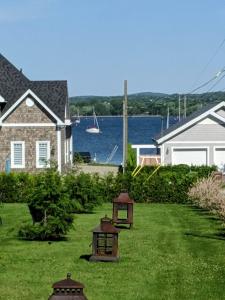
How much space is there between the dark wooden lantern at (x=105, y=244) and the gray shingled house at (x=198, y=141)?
90.3 feet

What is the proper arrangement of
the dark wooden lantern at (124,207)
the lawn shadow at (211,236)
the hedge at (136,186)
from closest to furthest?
the lawn shadow at (211,236), the dark wooden lantern at (124,207), the hedge at (136,186)

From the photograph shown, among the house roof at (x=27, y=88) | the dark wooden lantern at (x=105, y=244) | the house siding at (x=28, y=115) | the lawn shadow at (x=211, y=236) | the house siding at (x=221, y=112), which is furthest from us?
the house roof at (x=27, y=88)

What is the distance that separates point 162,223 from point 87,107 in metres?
159

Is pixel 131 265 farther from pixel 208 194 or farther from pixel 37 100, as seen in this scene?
pixel 37 100

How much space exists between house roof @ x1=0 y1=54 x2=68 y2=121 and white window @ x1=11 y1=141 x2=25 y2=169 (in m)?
2.02

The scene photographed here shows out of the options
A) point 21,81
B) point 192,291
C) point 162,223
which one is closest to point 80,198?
point 162,223

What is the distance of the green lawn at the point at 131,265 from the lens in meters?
13.2

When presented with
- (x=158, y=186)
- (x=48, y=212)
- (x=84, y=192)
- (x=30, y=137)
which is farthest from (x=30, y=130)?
(x=48, y=212)

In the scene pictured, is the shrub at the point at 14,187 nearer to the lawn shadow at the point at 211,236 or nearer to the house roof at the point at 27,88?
the house roof at the point at 27,88

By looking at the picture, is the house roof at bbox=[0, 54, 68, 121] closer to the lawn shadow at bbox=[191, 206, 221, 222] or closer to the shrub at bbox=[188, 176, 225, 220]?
the lawn shadow at bbox=[191, 206, 221, 222]

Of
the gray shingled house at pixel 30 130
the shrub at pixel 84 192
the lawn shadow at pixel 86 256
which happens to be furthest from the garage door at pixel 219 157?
the lawn shadow at pixel 86 256

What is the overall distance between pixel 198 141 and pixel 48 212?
2474 centimetres

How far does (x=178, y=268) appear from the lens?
15.5 meters

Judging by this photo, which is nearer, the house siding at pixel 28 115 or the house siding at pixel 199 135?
the house siding at pixel 199 135
